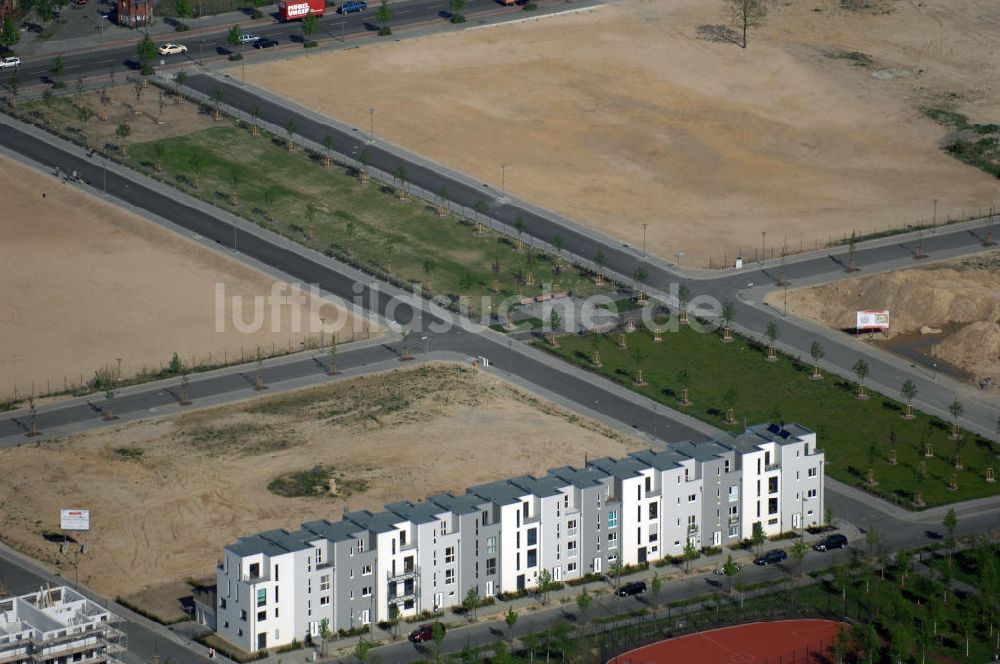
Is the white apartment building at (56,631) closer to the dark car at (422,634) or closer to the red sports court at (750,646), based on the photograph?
the dark car at (422,634)

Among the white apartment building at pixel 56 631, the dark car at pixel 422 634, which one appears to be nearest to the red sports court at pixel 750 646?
the dark car at pixel 422 634

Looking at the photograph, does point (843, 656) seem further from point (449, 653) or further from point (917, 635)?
point (449, 653)

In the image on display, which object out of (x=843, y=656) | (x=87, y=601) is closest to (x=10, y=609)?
(x=87, y=601)

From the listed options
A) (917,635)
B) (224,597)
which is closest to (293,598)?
(224,597)

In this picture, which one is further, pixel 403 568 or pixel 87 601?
pixel 403 568

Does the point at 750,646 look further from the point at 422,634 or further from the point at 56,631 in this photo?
the point at 56,631
